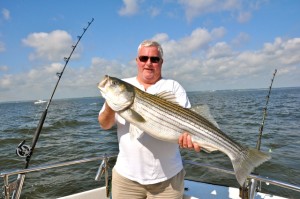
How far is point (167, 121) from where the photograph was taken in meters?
3.41

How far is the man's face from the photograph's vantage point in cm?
360

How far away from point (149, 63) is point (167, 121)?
0.80m

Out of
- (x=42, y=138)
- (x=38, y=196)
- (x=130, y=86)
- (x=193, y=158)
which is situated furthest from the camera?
(x=42, y=138)

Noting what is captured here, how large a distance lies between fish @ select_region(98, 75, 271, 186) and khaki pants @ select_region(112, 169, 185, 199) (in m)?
0.61

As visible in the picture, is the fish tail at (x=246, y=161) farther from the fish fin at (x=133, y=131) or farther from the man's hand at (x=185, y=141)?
the fish fin at (x=133, y=131)

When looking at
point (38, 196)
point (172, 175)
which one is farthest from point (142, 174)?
point (38, 196)

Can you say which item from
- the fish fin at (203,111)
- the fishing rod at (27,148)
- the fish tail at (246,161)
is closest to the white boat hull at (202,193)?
the fishing rod at (27,148)

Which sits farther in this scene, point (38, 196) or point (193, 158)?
point (193, 158)

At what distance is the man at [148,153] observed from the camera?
344 cm

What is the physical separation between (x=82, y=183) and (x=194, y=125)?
8575 mm

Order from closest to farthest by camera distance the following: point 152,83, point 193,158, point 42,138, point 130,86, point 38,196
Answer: point 130,86
point 152,83
point 38,196
point 193,158
point 42,138

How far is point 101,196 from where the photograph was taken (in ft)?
17.0

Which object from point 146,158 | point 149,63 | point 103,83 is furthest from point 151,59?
point 146,158

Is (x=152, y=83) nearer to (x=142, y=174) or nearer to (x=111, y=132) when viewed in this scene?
(x=142, y=174)
